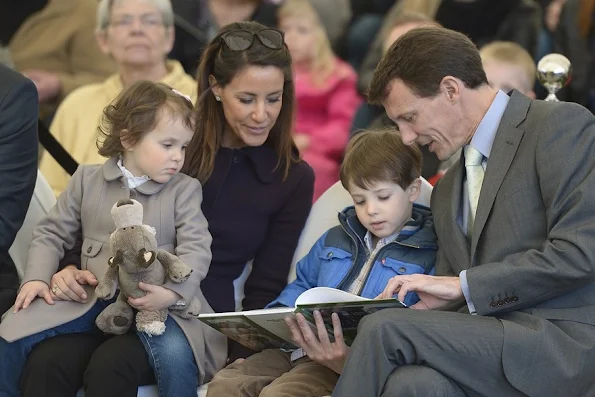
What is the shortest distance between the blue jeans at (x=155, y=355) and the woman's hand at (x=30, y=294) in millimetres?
85

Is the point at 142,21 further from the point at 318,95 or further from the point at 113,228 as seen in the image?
the point at 113,228

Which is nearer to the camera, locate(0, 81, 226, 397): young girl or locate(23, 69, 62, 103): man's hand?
locate(0, 81, 226, 397): young girl

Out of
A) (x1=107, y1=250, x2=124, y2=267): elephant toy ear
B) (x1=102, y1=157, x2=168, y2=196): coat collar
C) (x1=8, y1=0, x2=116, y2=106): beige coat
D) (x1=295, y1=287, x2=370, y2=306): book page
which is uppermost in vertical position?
(x1=295, y1=287, x2=370, y2=306): book page

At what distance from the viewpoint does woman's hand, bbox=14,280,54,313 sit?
10.5 feet

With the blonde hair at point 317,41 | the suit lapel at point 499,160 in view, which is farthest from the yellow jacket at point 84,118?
the suit lapel at point 499,160

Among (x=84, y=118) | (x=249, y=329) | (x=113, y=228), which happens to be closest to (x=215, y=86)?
(x=113, y=228)

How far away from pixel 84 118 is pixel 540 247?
2264 millimetres

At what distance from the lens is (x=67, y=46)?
552 cm

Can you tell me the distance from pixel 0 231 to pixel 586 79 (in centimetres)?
278

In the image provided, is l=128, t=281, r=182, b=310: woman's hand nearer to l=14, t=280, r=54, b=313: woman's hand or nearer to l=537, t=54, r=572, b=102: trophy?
l=14, t=280, r=54, b=313: woman's hand

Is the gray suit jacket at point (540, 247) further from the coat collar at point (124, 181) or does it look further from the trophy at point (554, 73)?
the coat collar at point (124, 181)

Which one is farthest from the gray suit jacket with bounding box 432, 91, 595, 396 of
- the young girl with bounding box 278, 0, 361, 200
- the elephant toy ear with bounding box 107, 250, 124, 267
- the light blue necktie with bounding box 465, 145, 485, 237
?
the young girl with bounding box 278, 0, 361, 200

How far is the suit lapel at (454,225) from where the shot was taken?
305 centimetres

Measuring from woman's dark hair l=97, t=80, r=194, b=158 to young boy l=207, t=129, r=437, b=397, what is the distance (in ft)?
1.62
